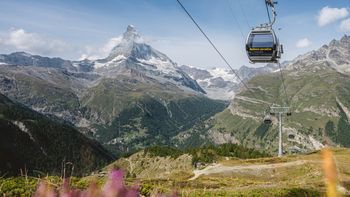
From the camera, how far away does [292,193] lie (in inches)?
958

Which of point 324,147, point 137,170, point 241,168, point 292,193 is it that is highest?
point 324,147

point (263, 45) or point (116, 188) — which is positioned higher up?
point (263, 45)

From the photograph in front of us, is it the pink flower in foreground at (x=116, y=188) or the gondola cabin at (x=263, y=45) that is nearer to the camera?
the pink flower in foreground at (x=116, y=188)

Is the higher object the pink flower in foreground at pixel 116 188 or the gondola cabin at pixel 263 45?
the gondola cabin at pixel 263 45

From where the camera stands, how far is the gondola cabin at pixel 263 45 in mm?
36938

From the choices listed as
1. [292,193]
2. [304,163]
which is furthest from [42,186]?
[304,163]

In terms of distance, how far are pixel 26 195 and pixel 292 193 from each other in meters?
14.1

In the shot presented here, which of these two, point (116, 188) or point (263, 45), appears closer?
point (116, 188)

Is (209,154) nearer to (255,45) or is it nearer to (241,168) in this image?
(241,168)

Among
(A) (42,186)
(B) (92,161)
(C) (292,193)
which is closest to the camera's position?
(A) (42,186)

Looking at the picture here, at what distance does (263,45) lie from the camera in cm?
3716

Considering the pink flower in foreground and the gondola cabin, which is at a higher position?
the gondola cabin

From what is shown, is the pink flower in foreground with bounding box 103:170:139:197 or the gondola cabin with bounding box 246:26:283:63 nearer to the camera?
the pink flower in foreground with bounding box 103:170:139:197

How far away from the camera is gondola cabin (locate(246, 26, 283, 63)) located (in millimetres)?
36938
